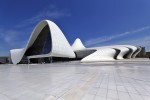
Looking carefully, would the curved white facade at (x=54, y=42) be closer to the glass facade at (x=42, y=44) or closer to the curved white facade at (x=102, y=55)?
the glass facade at (x=42, y=44)

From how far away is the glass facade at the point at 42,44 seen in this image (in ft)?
143

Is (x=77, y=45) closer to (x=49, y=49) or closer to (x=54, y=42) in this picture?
(x=49, y=49)

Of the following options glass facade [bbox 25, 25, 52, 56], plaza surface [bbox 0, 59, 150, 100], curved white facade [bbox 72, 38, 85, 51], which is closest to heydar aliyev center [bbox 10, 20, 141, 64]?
glass facade [bbox 25, 25, 52, 56]

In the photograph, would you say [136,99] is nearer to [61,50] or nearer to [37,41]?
[61,50]

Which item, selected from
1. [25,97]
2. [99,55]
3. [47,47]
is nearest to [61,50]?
[47,47]

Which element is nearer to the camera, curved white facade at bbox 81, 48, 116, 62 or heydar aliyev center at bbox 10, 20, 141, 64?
curved white facade at bbox 81, 48, 116, 62

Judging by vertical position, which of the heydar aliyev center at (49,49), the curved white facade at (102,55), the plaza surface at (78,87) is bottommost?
the plaza surface at (78,87)

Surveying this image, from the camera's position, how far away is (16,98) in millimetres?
4309

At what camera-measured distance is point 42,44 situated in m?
46.0

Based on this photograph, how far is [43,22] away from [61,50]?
9.55 metres

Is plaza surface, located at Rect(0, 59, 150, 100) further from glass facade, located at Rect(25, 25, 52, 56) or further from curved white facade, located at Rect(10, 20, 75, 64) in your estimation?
glass facade, located at Rect(25, 25, 52, 56)

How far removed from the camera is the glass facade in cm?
4344

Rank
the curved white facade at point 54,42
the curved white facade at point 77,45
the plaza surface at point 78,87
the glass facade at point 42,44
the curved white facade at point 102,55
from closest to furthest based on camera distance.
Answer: the plaza surface at point 78,87 < the curved white facade at point 102,55 < the curved white facade at point 54,42 < the glass facade at point 42,44 < the curved white facade at point 77,45

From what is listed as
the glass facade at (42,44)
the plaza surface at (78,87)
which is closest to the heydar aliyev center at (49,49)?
the glass facade at (42,44)
